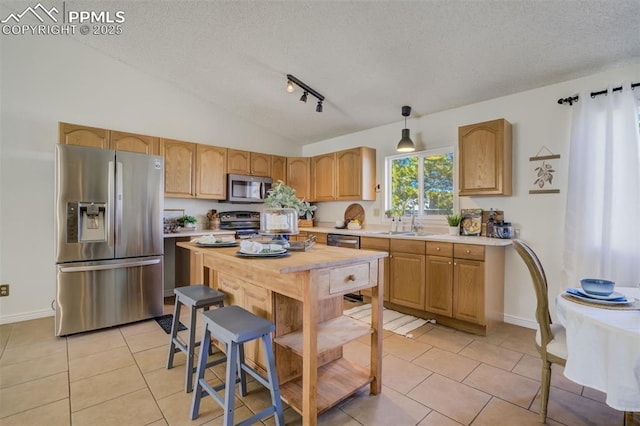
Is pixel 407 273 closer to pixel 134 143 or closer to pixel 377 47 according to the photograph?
pixel 377 47

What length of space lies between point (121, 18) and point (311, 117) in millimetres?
2453

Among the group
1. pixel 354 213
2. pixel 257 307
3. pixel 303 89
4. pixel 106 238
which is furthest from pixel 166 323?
pixel 303 89

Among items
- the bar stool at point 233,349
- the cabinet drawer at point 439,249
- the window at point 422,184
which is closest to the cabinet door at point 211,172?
the window at point 422,184

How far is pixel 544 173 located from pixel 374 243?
188cm

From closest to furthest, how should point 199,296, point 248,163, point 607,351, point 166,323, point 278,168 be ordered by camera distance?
1. point 607,351
2. point 199,296
3. point 166,323
4. point 248,163
5. point 278,168

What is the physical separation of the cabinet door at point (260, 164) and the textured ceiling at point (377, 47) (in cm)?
96

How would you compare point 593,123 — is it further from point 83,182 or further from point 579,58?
point 83,182

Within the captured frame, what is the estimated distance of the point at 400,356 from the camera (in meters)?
2.50

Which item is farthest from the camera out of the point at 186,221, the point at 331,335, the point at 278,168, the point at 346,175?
the point at 278,168

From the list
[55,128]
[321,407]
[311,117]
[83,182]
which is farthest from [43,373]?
[311,117]

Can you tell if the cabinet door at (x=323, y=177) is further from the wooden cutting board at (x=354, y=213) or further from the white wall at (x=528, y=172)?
the white wall at (x=528, y=172)

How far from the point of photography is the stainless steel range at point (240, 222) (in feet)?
15.2

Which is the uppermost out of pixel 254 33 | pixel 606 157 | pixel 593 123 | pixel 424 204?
pixel 254 33

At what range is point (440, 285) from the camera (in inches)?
123
